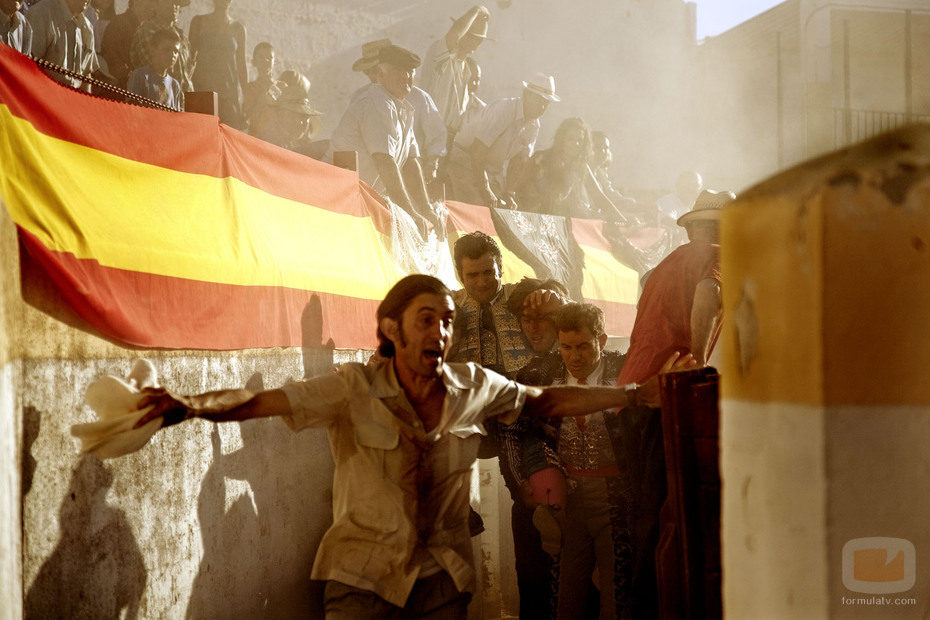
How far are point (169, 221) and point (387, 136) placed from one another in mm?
3626

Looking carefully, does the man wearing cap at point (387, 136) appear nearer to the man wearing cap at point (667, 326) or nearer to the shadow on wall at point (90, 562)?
the man wearing cap at point (667, 326)

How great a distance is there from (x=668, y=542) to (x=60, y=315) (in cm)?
267

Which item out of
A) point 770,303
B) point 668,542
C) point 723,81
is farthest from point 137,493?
point 723,81

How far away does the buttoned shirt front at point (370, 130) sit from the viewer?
8297 millimetres

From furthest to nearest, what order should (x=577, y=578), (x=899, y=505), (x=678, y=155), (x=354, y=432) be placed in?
(x=678, y=155)
(x=577, y=578)
(x=354, y=432)
(x=899, y=505)

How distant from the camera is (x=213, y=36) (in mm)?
8352

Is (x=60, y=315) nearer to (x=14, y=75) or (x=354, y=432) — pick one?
(x=14, y=75)

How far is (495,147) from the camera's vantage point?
11094 millimetres

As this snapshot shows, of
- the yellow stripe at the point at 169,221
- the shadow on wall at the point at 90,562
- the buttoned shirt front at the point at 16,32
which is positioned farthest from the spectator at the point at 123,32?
the shadow on wall at the point at 90,562

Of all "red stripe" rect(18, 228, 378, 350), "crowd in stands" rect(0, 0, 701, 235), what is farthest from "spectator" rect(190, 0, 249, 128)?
"red stripe" rect(18, 228, 378, 350)

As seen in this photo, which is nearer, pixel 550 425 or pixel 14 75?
pixel 14 75

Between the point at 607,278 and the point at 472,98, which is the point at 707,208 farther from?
the point at 472,98

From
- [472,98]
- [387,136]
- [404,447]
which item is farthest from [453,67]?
[404,447]

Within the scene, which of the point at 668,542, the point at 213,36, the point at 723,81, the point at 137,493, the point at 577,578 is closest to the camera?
the point at 668,542
